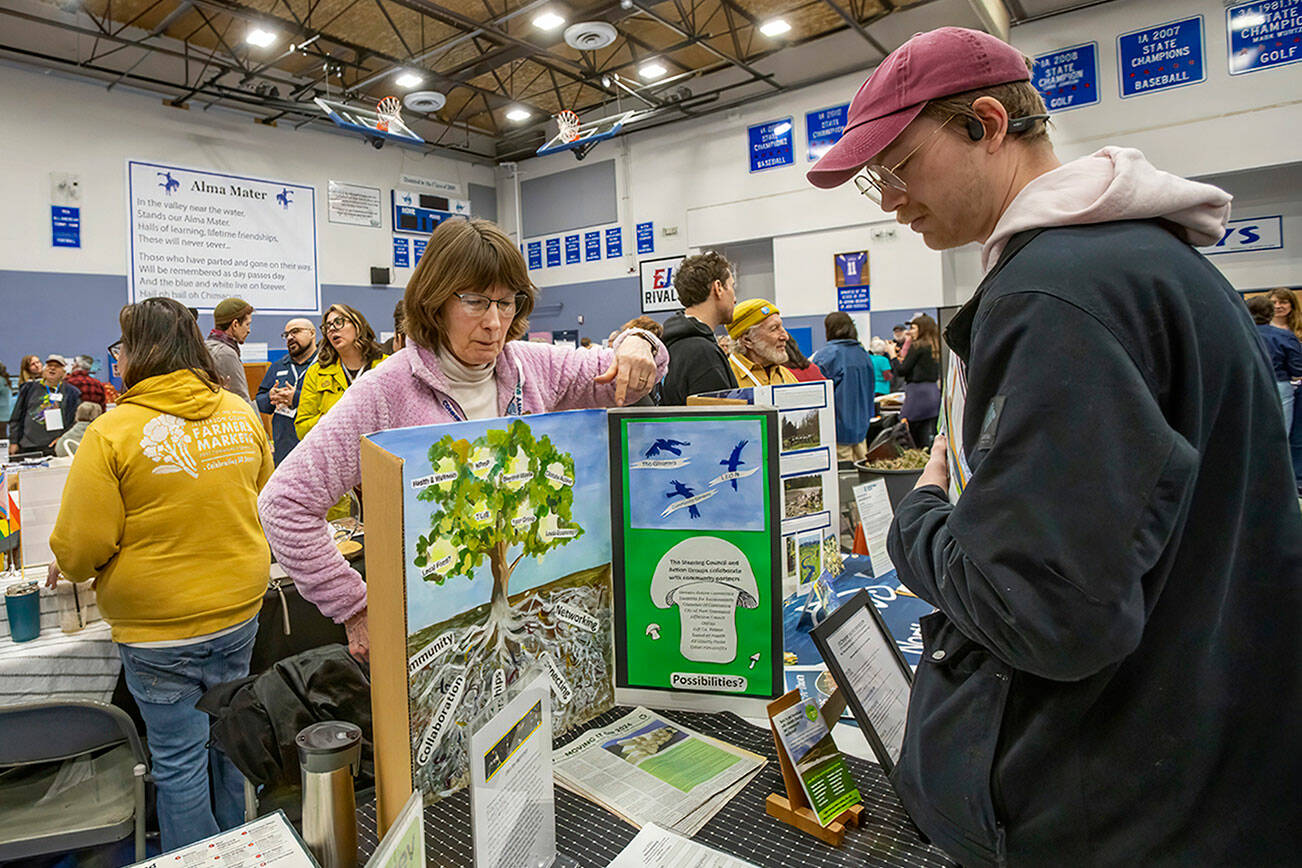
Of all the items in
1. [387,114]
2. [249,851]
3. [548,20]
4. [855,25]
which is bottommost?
[249,851]

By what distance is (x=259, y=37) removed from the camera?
7914 millimetres

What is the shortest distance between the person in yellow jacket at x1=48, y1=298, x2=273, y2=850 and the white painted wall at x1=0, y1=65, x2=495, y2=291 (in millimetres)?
7940

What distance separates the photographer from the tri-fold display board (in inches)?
37.8

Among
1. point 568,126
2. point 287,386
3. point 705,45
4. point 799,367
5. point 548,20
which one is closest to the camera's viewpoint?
point 799,367

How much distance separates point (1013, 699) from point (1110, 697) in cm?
8

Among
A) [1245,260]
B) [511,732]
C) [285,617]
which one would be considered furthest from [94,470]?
[1245,260]

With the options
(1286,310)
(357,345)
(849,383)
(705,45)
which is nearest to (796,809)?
(357,345)

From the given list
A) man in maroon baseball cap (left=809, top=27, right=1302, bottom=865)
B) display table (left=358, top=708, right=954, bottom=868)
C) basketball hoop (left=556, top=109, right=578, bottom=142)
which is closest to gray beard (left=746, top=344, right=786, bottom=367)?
display table (left=358, top=708, right=954, bottom=868)

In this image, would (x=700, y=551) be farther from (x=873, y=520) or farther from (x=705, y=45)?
(x=705, y=45)

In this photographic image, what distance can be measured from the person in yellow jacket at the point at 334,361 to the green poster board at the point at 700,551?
10.3 ft

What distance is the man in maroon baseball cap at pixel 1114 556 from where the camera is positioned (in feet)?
2.08

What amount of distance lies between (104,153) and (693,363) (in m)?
8.98

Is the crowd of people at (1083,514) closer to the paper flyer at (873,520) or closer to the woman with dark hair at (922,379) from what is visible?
the paper flyer at (873,520)

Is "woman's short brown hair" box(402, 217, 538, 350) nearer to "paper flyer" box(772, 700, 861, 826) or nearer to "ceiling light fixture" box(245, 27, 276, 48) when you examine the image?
"paper flyer" box(772, 700, 861, 826)
